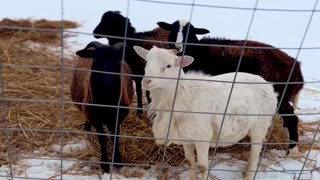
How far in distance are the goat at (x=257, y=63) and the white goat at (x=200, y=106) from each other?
71cm

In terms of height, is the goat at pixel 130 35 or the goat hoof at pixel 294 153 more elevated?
the goat at pixel 130 35

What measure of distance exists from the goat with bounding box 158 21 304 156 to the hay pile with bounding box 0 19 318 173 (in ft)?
1.26

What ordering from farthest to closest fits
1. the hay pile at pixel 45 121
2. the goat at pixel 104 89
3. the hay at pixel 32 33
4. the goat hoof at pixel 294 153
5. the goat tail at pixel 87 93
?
the hay at pixel 32 33, the goat hoof at pixel 294 153, the hay pile at pixel 45 121, the goat tail at pixel 87 93, the goat at pixel 104 89

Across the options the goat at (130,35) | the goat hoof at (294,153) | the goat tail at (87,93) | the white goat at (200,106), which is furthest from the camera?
the goat at (130,35)

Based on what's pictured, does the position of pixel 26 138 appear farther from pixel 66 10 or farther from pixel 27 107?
pixel 66 10

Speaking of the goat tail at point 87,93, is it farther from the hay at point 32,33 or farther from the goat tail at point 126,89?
the hay at point 32,33

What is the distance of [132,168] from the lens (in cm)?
388

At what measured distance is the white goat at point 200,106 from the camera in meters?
3.24

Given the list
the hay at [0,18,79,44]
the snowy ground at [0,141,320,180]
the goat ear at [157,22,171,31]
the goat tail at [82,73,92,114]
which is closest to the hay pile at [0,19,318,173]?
the snowy ground at [0,141,320,180]

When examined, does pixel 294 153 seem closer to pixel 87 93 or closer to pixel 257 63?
pixel 257 63

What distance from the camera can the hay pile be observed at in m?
4.06

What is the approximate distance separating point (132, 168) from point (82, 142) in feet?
2.18

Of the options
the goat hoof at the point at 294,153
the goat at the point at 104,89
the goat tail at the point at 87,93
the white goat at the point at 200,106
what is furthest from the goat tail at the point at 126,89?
the goat hoof at the point at 294,153

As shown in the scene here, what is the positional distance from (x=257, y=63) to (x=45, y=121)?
88.9 inches
